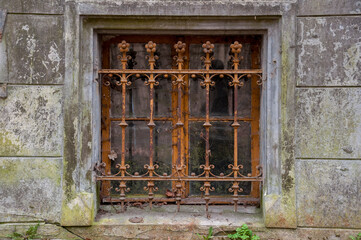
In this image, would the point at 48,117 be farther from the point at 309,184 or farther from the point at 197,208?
the point at 309,184

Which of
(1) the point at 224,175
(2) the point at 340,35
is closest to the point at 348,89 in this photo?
(2) the point at 340,35

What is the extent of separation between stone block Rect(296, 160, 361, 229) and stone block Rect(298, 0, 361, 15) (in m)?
1.21

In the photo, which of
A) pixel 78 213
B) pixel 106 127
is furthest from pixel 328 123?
pixel 78 213

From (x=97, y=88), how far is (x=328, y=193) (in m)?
2.11

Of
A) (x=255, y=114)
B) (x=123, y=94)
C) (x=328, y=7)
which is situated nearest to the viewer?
(x=328, y=7)

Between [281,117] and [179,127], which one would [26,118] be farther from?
[281,117]

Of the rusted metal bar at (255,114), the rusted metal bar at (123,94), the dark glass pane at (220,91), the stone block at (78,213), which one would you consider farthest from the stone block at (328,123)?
the stone block at (78,213)

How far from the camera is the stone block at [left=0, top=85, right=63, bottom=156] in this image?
2799 millimetres

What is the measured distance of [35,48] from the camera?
9.15ft

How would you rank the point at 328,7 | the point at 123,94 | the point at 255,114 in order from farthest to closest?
the point at 255,114, the point at 123,94, the point at 328,7

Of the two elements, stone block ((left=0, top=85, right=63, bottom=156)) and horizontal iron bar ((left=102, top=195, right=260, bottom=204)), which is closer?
stone block ((left=0, top=85, right=63, bottom=156))

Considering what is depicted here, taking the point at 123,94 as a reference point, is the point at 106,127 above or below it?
below

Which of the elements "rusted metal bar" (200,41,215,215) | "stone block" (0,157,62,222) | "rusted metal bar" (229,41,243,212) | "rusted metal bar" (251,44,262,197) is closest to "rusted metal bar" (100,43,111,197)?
"stone block" (0,157,62,222)

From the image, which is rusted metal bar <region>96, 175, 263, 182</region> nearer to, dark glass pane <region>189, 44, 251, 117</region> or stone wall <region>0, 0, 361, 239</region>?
stone wall <region>0, 0, 361, 239</region>
